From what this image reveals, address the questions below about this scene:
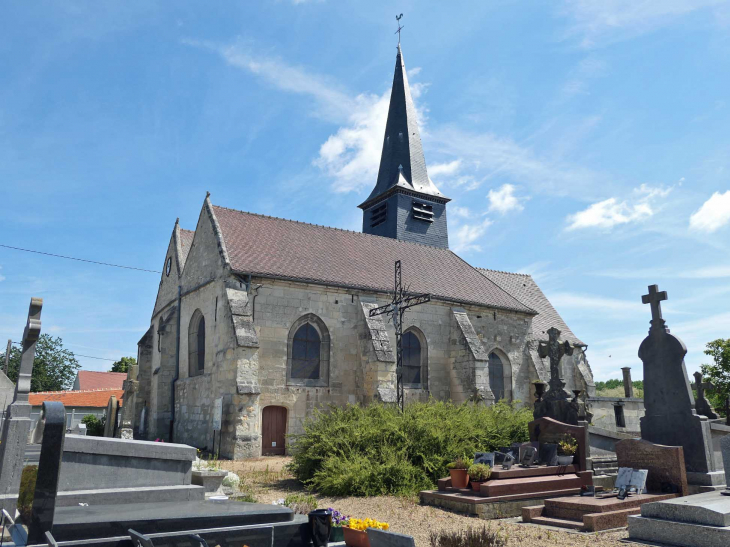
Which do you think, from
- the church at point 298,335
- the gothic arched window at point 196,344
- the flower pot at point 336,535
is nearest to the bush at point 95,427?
the church at point 298,335

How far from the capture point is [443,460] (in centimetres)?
1114

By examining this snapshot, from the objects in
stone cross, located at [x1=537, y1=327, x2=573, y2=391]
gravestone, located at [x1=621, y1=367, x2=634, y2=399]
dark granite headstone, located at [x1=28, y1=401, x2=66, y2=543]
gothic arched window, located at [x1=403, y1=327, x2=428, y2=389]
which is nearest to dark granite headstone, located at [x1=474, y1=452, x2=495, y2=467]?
stone cross, located at [x1=537, y1=327, x2=573, y2=391]

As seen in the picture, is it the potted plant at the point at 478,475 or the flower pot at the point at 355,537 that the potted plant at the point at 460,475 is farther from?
the flower pot at the point at 355,537

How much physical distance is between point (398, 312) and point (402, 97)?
1797 centimetres

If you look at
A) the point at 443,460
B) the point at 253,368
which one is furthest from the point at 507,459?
the point at 253,368

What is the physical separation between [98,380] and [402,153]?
33.9 metres

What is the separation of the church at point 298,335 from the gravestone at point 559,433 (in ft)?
23.9

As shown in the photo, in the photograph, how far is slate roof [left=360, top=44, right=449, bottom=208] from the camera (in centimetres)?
3047

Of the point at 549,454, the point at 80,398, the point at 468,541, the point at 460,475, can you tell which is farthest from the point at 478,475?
the point at 80,398

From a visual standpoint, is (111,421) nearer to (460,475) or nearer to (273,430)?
(273,430)

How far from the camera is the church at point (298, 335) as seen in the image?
1786 centimetres

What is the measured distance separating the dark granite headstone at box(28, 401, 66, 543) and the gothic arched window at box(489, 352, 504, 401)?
799 inches

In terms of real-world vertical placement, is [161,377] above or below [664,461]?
above

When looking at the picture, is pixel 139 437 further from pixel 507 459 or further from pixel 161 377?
pixel 507 459
